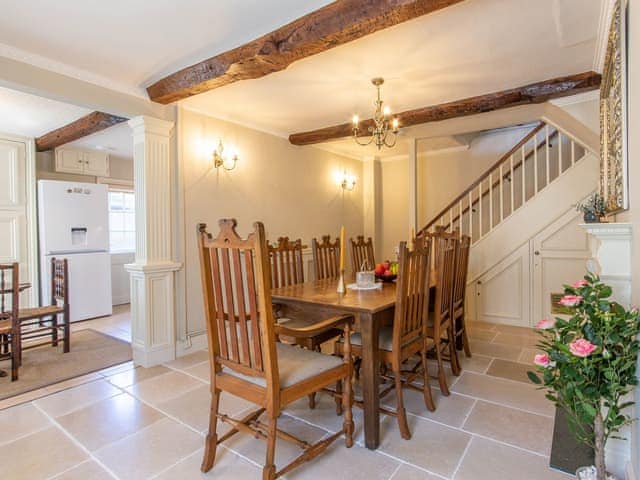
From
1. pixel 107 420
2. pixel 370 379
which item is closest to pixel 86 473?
pixel 107 420

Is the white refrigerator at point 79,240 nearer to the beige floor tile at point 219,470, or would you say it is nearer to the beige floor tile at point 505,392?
the beige floor tile at point 219,470

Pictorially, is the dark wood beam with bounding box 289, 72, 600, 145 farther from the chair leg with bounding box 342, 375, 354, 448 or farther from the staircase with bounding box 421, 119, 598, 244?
the chair leg with bounding box 342, 375, 354, 448

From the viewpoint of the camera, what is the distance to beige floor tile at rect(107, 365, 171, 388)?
2.79m

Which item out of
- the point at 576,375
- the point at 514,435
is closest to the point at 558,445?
the point at 514,435

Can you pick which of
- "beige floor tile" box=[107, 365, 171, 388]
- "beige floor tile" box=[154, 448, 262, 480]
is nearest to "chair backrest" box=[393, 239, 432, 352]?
"beige floor tile" box=[154, 448, 262, 480]

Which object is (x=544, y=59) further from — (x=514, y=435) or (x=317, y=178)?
(x=317, y=178)

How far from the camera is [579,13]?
2102 mm

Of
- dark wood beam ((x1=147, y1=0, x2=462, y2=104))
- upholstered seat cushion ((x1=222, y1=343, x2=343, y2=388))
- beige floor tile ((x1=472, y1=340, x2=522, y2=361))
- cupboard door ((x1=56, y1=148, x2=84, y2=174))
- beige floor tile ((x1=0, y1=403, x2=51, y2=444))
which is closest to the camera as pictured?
upholstered seat cushion ((x1=222, y1=343, x2=343, y2=388))

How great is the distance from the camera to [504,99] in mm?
3246

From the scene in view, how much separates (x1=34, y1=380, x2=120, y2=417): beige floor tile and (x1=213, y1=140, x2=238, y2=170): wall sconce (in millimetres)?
2196

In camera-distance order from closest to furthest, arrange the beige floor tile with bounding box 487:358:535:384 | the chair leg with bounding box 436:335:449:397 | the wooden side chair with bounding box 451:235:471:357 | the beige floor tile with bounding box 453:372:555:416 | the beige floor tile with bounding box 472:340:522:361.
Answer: the beige floor tile with bounding box 453:372:555:416, the chair leg with bounding box 436:335:449:397, the beige floor tile with bounding box 487:358:535:384, the wooden side chair with bounding box 451:235:471:357, the beige floor tile with bounding box 472:340:522:361

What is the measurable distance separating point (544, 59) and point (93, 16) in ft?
9.95

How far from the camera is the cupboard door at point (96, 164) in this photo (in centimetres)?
510

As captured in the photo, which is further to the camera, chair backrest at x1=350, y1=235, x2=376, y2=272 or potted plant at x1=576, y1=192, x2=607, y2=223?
chair backrest at x1=350, y1=235, x2=376, y2=272
